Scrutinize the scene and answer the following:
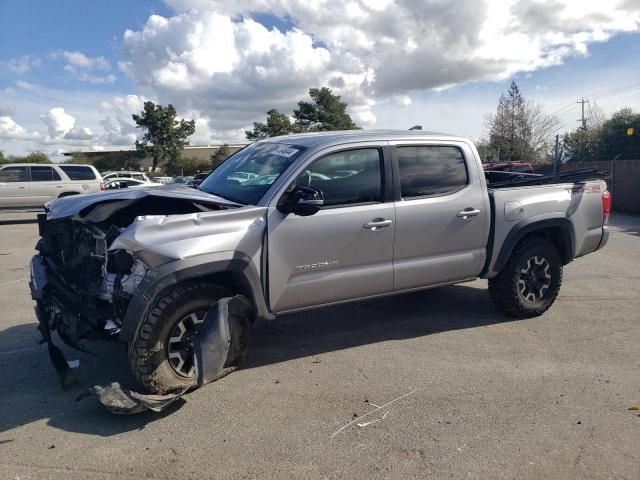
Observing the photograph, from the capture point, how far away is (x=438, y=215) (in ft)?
15.9

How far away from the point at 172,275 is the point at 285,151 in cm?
161

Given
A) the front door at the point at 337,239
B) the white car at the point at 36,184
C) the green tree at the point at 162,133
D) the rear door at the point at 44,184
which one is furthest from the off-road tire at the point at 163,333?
the green tree at the point at 162,133

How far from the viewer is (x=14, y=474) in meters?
2.97

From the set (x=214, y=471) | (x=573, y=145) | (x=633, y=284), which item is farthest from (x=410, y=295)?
(x=573, y=145)

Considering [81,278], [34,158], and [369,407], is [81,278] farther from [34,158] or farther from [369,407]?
[34,158]

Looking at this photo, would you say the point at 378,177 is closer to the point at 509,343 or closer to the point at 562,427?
the point at 509,343

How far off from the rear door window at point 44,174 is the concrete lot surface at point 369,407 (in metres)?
11.9

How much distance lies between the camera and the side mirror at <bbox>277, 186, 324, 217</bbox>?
13.0 feet

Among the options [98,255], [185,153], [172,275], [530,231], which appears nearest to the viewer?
[172,275]

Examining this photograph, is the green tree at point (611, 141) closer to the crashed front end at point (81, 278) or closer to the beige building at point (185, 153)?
the crashed front end at point (81, 278)

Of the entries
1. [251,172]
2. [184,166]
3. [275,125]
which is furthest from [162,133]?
[251,172]

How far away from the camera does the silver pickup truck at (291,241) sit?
12.1ft

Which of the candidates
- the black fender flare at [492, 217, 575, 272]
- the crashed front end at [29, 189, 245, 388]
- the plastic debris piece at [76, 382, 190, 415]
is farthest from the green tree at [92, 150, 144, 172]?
the plastic debris piece at [76, 382, 190, 415]

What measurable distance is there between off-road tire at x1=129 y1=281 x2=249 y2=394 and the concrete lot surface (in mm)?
228
